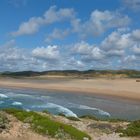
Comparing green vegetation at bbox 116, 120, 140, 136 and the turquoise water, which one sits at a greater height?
green vegetation at bbox 116, 120, 140, 136

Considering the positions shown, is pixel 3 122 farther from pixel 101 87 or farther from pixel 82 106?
pixel 101 87

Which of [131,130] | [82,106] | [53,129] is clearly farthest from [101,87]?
[53,129]

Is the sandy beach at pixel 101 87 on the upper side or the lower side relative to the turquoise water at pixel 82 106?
upper

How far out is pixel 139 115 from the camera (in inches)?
1373

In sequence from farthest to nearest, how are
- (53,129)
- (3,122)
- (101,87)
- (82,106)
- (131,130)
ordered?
(101,87)
(82,106)
(131,130)
(3,122)
(53,129)

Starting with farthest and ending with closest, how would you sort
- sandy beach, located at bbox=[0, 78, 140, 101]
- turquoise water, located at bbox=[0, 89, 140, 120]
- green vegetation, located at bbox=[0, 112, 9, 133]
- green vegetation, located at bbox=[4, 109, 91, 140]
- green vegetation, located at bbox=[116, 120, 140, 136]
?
sandy beach, located at bbox=[0, 78, 140, 101] → turquoise water, located at bbox=[0, 89, 140, 120] → green vegetation, located at bbox=[116, 120, 140, 136] → green vegetation, located at bbox=[0, 112, 9, 133] → green vegetation, located at bbox=[4, 109, 91, 140]

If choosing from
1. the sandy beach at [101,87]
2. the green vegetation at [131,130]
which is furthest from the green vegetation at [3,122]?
the sandy beach at [101,87]

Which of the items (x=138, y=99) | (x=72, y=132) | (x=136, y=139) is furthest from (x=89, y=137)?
(x=138, y=99)

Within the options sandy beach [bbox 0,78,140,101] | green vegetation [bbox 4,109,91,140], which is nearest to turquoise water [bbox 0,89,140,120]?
sandy beach [bbox 0,78,140,101]

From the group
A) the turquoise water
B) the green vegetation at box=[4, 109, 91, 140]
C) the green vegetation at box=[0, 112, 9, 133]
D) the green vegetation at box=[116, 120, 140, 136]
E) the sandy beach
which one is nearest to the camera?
the green vegetation at box=[4, 109, 91, 140]

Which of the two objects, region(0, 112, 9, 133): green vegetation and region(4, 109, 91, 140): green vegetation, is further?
region(0, 112, 9, 133): green vegetation

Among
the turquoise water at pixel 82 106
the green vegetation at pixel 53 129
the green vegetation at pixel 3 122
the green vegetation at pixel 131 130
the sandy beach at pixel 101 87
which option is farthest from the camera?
the sandy beach at pixel 101 87

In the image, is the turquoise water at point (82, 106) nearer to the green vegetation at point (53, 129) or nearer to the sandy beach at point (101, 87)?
the sandy beach at point (101, 87)

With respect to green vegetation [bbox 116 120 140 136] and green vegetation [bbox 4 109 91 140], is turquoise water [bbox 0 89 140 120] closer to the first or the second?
green vegetation [bbox 116 120 140 136]
